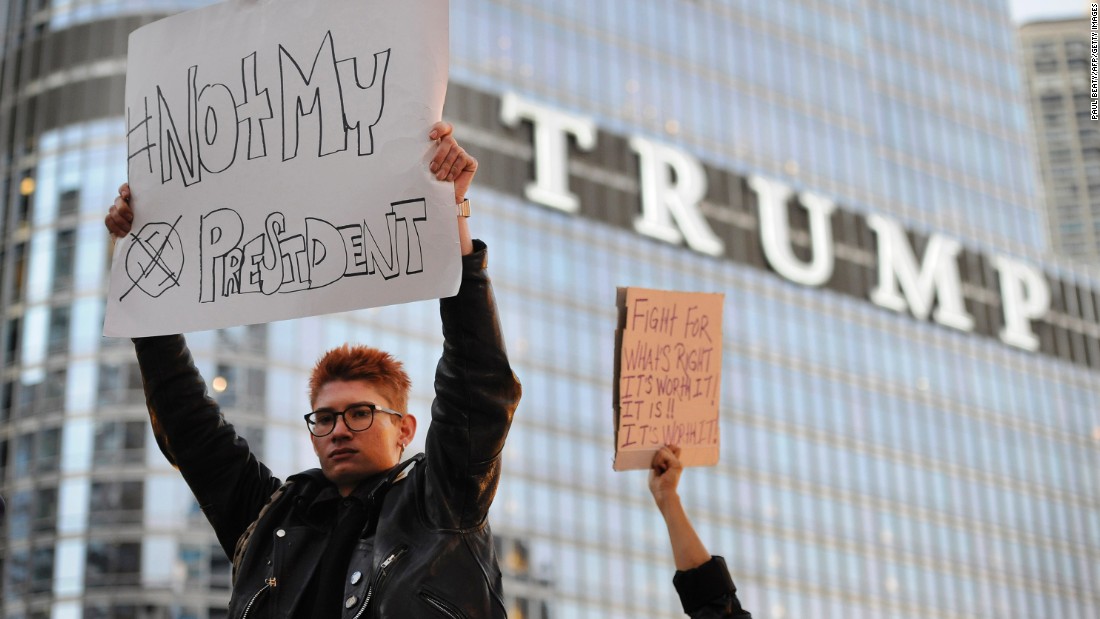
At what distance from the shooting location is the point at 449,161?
505 centimetres

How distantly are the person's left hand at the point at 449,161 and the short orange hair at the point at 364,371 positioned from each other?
1.92ft

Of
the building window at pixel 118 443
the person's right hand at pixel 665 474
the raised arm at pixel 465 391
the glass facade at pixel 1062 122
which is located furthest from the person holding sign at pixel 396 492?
the glass facade at pixel 1062 122

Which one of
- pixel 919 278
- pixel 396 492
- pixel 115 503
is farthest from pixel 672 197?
pixel 396 492

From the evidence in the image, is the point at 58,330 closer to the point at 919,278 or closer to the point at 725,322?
the point at 725,322

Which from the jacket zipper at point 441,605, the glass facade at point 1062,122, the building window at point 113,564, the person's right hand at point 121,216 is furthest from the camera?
the glass facade at point 1062,122

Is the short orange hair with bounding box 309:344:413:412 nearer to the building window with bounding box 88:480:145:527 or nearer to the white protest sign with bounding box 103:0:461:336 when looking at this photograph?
the white protest sign with bounding box 103:0:461:336

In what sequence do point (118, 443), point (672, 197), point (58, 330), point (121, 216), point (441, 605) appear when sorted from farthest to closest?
point (672, 197) → point (58, 330) → point (118, 443) → point (121, 216) → point (441, 605)

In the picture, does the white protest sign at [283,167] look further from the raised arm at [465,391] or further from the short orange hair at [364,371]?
the short orange hair at [364,371]

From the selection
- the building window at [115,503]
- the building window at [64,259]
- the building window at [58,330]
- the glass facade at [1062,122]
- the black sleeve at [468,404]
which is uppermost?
the glass facade at [1062,122]

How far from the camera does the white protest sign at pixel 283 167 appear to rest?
5125mm

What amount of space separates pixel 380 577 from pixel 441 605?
0.20 metres

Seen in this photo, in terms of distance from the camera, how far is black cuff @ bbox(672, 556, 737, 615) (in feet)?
18.7

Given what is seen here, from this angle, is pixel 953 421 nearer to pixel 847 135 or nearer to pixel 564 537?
pixel 847 135

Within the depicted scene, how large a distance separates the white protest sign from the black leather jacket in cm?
23
